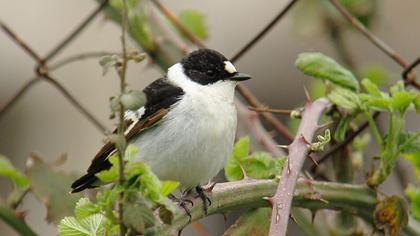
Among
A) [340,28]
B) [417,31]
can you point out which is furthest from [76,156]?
[340,28]

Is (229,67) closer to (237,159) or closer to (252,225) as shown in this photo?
(237,159)

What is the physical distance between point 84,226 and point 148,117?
3.39 feet

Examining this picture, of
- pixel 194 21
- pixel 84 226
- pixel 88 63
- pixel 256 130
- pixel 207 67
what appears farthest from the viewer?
pixel 88 63

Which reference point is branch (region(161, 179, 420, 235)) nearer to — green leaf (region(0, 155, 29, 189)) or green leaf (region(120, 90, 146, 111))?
green leaf (region(120, 90, 146, 111))

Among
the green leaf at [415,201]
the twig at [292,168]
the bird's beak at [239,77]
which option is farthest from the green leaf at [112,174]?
the bird's beak at [239,77]

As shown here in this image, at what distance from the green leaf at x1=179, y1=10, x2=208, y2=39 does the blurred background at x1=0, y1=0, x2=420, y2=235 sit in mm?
3034

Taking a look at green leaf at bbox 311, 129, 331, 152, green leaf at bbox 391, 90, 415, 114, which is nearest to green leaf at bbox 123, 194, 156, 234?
green leaf at bbox 311, 129, 331, 152

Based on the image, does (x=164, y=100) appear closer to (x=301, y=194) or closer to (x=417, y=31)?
(x=301, y=194)

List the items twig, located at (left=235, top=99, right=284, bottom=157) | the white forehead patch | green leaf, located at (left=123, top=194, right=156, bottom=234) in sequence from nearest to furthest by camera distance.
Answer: green leaf, located at (left=123, top=194, right=156, bottom=234) → twig, located at (left=235, top=99, right=284, bottom=157) → the white forehead patch

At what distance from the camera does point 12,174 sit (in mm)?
2789

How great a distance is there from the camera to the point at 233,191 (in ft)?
7.99

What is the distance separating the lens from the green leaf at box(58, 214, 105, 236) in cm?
216

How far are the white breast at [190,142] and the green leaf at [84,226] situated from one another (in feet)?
3.01

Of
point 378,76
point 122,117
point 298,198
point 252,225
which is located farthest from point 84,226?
point 378,76
